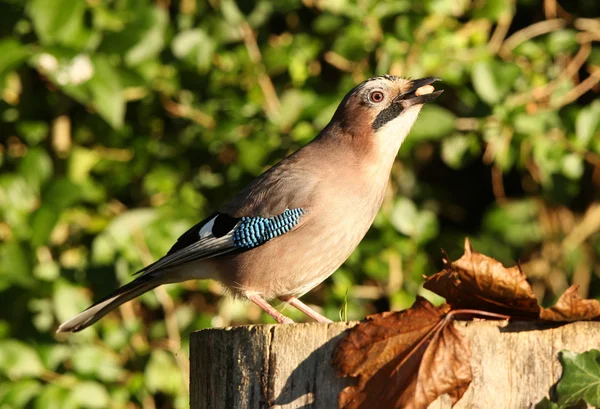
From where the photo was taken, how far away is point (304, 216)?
3990 millimetres

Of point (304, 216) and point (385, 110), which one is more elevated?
point (385, 110)

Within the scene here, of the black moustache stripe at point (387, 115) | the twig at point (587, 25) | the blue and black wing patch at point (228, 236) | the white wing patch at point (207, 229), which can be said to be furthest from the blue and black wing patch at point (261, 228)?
the twig at point (587, 25)

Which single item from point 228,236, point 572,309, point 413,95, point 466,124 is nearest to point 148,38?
point 228,236

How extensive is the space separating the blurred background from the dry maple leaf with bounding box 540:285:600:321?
8.31 ft

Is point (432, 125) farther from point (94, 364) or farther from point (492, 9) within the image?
point (94, 364)

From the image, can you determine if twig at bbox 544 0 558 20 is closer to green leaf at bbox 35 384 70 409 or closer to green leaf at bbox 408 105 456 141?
green leaf at bbox 408 105 456 141

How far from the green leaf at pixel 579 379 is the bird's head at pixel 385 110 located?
197 centimetres

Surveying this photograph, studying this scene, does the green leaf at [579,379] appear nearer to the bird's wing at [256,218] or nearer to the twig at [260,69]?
the bird's wing at [256,218]

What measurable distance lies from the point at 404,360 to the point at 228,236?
1.86m

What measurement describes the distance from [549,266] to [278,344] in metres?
4.37

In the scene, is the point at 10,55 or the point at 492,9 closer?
the point at 10,55

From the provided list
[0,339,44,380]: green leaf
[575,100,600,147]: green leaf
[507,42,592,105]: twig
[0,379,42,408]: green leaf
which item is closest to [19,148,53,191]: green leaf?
[0,339,44,380]: green leaf

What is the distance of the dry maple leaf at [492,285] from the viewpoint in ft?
8.14

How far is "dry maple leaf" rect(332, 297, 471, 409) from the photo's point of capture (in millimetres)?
2371
